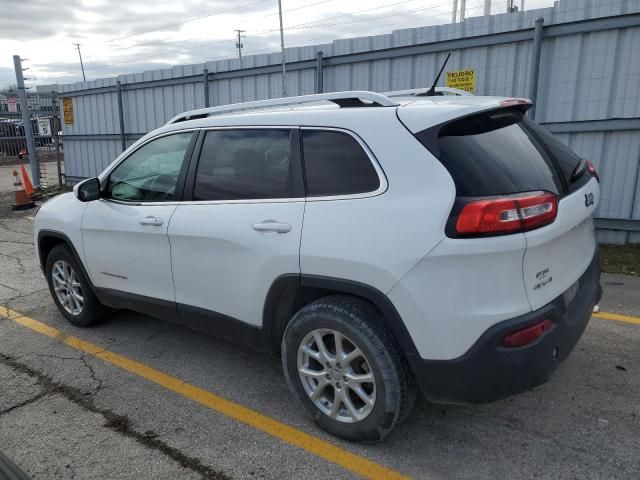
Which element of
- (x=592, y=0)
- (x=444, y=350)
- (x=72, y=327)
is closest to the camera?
(x=444, y=350)

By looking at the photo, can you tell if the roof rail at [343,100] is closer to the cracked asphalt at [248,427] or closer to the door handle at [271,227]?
the door handle at [271,227]

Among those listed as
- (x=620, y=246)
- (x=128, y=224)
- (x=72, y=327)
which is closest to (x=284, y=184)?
(x=128, y=224)

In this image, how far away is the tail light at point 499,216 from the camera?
228cm

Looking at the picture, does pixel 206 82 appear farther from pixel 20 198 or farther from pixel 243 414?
pixel 243 414

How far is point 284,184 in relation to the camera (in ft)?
9.73

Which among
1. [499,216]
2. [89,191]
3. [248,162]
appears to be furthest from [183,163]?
[499,216]

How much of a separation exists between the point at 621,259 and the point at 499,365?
4.70m

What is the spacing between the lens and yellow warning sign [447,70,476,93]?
7445mm

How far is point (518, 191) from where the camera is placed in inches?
95.2

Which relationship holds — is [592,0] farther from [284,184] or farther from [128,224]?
[128,224]

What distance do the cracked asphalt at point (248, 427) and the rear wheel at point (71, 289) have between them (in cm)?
39

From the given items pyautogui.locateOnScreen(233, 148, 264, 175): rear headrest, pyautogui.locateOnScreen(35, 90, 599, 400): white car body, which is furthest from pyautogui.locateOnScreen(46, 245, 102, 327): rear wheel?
pyautogui.locateOnScreen(233, 148, 264, 175): rear headrest

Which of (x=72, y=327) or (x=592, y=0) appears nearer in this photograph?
(x=72, y=327)

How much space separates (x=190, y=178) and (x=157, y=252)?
598mm
